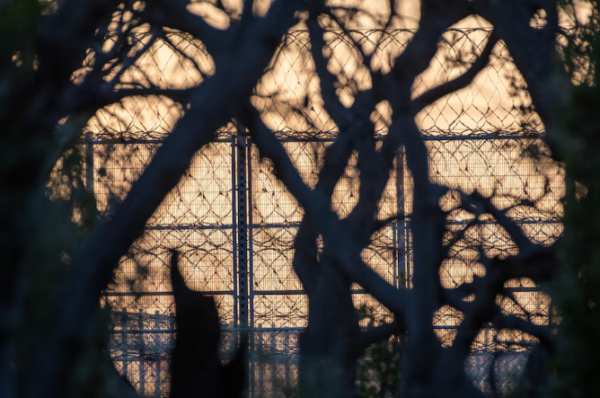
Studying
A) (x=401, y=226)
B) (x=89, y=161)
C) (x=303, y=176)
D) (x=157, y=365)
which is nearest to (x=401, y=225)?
(x=401, y=226)

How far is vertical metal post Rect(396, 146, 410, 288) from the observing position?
Result: 6.38ft

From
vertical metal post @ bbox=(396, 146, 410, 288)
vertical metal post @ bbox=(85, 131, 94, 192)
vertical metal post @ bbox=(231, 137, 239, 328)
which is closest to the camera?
vertical metal post @ bbox=(85, 131, 94, 192)

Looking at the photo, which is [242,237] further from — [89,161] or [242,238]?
[89,161]

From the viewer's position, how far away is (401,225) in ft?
6.81

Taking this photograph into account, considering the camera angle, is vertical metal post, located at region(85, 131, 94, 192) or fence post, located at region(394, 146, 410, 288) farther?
fence post, located at region(394, 146, 410, 288)

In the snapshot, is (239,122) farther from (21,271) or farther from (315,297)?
(21,271)

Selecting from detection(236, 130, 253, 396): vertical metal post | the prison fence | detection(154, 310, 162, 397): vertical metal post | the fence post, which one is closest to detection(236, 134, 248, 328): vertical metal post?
detection(236, 130, 253, 396): vertical metal post

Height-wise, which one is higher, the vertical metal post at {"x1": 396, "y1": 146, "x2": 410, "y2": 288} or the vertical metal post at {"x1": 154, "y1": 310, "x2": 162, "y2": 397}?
the vertical metal post at {"x1": 396, "y1": 146, "x2": 410, "y2": 288}

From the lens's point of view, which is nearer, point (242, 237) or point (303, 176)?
point (303, 176)

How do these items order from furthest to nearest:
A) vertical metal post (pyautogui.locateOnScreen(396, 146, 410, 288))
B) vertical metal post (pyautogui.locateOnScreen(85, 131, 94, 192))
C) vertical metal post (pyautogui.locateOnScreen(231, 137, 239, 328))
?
vertical metal post (pyautogui.locateOnScreen(231, 137, 239, 328))
vertical metal post (pyautogui.locateOnScreen(396, 146, 410, 288))
vertical metal post (pyautogui.locateOnScreen(85, 131, 94, 192))

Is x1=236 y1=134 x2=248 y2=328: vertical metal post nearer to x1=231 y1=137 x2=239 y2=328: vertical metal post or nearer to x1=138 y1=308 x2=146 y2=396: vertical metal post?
x1=231 y1=137 x2=239 y2=328: vertical metal post

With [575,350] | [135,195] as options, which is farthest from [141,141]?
[575,350]

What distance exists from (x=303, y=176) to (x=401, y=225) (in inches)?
15.6

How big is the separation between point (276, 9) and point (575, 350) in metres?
1.28
